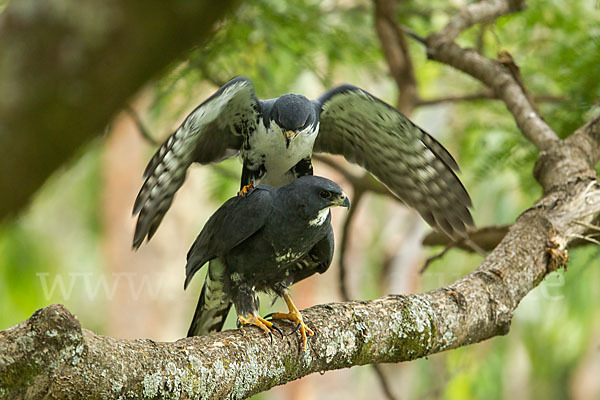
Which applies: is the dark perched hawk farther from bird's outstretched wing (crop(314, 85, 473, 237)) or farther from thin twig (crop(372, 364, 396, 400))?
thin twig (crop(372, 364, 396, 400))

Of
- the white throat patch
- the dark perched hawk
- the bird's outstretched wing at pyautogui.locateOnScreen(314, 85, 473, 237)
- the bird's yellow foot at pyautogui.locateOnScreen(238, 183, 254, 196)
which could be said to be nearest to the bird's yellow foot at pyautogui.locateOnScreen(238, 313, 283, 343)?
the dark perched hawk

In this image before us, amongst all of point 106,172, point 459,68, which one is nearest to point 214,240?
point 459,68

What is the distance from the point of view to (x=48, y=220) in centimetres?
1552

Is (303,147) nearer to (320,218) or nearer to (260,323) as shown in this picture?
(320,218)

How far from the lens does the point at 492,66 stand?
3887 mm

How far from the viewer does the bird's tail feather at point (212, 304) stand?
3057mm

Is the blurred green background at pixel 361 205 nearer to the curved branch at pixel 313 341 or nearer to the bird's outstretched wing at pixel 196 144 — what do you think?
the bird's outstretched wing at pixel 196 144

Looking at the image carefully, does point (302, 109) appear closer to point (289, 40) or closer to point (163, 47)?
point (289, 40)

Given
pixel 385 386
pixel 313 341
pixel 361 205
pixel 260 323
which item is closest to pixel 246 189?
pixel 260 323

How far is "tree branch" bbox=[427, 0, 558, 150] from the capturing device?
359cm

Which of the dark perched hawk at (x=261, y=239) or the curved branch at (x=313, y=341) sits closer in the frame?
the curved branch at (x=313, y=341)

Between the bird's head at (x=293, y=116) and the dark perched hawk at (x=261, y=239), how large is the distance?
279mm

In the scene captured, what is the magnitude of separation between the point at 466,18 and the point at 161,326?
8.35 m

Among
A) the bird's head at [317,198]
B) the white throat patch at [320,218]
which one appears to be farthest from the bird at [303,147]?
the white throat patch at [320,218]
